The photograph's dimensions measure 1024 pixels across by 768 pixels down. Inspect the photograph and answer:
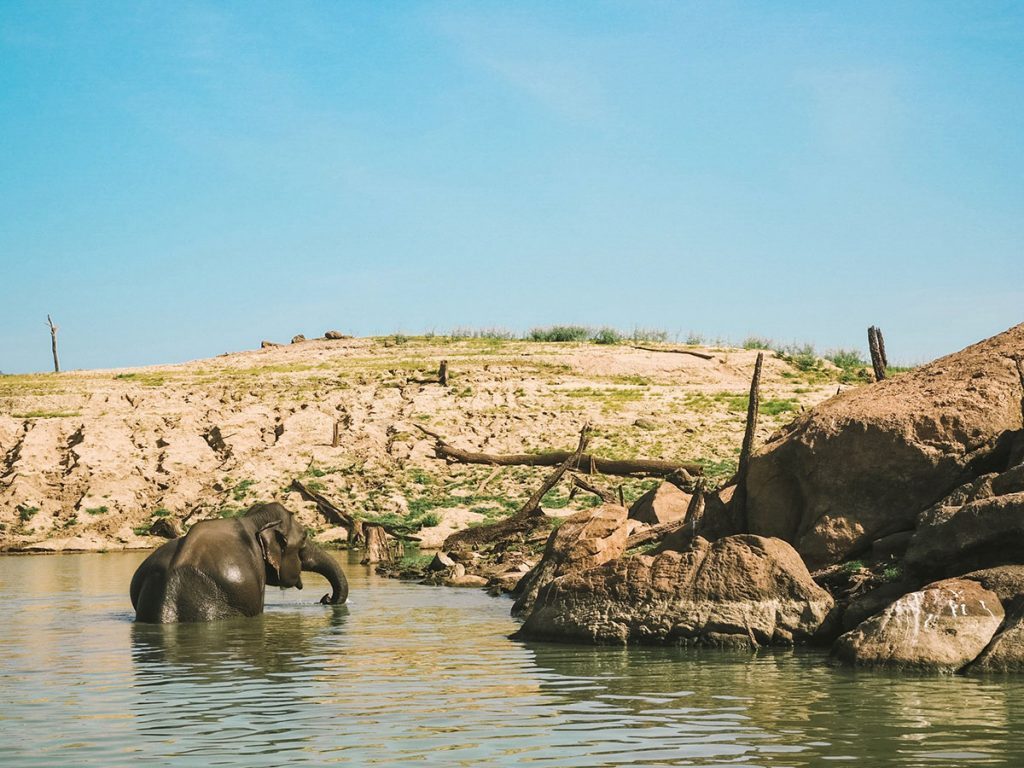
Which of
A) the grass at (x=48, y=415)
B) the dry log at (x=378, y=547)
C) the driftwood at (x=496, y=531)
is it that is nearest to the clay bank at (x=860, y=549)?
the driftwood at (x=496, y=531)

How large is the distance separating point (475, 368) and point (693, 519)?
30.1 metres

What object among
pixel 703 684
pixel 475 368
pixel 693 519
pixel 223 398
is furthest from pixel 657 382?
pixel 703 684

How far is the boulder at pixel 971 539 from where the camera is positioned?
12.4 metres

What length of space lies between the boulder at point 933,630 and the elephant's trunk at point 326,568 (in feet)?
27.5

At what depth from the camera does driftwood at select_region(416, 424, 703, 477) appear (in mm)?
33719

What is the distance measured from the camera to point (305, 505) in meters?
33.6

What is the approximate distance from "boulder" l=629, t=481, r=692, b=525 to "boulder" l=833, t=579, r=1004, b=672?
366 inches

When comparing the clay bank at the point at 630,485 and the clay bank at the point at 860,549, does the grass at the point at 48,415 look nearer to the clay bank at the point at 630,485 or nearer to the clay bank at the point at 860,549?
the clay bank at the point at 630,485

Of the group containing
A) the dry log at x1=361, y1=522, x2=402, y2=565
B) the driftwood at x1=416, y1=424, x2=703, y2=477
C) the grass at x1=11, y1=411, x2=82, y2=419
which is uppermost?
the grass at x1=11, y1=411, x2=82, y2=419

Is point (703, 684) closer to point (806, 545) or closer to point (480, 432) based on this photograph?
point (806, 545)

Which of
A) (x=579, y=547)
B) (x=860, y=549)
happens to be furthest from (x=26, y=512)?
(x=860, y=549)

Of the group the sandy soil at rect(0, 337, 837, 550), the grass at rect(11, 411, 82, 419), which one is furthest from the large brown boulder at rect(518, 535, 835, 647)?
the grass at rect(11, 411, 82, 419)

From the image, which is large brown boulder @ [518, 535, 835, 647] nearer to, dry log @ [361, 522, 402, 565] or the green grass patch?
dry log @ [361, 522, 402, 565]

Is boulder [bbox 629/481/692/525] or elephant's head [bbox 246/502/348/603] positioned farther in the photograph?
boulder [bbox 629/481/692/525]
